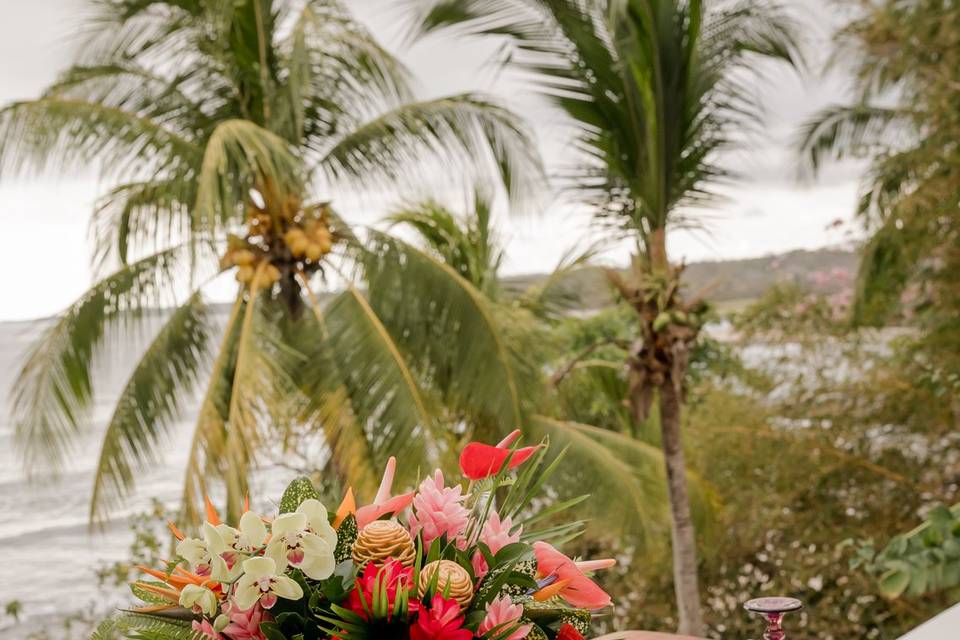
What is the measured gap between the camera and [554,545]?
102 centimetres

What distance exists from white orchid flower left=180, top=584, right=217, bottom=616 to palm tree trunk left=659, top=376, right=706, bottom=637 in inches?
169

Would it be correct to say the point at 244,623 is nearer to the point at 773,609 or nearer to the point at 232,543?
the point at 232,543

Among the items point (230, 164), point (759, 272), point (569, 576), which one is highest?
point (230, 164)

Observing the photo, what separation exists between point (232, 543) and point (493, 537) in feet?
0.75

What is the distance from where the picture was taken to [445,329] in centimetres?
533

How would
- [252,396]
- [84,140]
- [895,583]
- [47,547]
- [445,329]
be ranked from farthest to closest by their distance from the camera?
[47,547], [445,329], [84,140], [252,396], [895,583]

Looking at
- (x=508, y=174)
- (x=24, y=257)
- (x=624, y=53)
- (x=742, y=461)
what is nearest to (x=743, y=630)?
(x=742, y=461)

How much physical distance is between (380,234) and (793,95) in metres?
6.50

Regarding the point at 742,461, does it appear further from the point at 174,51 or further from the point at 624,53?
the point at 174,51

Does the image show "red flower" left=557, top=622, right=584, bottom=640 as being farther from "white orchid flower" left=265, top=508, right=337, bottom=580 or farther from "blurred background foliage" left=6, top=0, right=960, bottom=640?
"blurred background foliage" left=6, top=0, right=960, bottom=640

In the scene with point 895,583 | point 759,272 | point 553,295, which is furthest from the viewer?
point 759,272

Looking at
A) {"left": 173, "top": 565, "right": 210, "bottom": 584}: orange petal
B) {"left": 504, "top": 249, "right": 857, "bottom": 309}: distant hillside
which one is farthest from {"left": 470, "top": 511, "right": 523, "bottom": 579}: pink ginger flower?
{"left": 504, "top": 249, "right": 857, "bottom": 309}: distant hillside

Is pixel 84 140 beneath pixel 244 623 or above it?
above

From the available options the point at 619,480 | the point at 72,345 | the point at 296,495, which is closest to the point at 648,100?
the point at 619,480
